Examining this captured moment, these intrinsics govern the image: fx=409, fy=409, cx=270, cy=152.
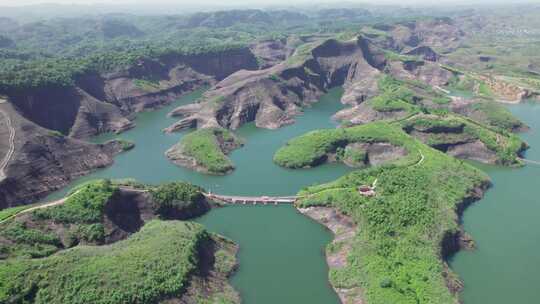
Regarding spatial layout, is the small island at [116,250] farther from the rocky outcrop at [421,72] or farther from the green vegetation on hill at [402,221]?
the rocky outcrop at [421,72]

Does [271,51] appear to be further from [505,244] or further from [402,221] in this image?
[505,244]

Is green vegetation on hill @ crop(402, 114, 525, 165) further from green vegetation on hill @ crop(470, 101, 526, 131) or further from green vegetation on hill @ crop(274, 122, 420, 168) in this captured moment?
green vegetation on hill @ crop(470, 101, 526, 131)

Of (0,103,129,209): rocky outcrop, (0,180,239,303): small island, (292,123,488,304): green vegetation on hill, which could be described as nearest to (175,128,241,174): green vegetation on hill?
(0,180,239,303): small island

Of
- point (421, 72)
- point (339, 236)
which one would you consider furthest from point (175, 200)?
point (421, 72)

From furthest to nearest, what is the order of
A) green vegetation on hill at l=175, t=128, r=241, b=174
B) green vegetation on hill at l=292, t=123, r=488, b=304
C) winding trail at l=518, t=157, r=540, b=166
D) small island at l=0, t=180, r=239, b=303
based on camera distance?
1. winding trail at l=518, t=157, r=540, b=166
2. green vegetation on hill at l=175, t=128, r=241, b=174
3. green vegetation on hill at l=292, t=123, r=488, b=304
4. small island at l=0, t=180, r=239, b=303

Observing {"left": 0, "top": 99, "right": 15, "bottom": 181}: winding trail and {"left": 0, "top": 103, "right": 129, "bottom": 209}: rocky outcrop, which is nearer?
{"left": 0, "top": 103, "right": 129, "bottom": 209}: rocky outcrop

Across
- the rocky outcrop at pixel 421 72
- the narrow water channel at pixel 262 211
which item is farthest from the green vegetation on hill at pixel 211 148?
the rocky outcrop at pixel 421 72

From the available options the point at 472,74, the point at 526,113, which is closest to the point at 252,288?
the point at 526,113

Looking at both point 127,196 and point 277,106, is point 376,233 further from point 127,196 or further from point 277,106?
point 277,106
